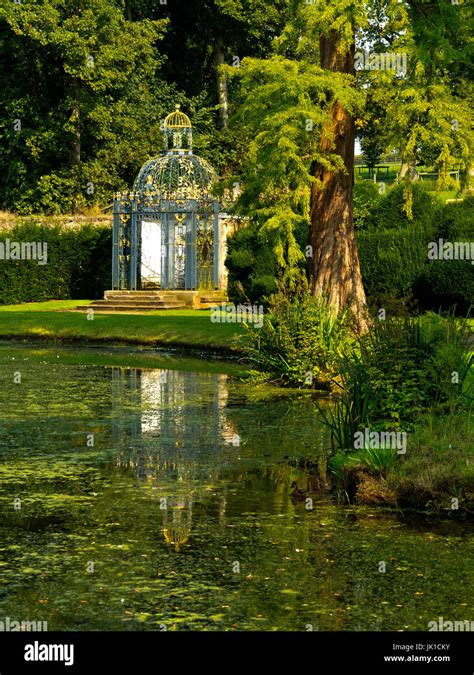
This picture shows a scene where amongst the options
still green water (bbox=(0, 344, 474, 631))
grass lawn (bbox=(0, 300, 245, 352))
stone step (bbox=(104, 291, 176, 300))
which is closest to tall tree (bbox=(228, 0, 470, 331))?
grass lawn (bbox=(0, 300, 245, 352))

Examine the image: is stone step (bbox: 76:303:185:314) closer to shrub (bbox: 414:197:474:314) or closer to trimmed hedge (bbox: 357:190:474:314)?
trimmed hedge (bbox: 357:190:474:314)

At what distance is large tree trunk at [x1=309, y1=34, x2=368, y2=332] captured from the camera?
23.8 m

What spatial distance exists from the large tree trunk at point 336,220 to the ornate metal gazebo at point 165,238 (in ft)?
45.9

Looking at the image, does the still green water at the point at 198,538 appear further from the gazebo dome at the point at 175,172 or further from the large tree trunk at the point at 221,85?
the large tree trunk at the point at 221,85

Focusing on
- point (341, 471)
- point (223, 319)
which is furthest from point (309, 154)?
point (341, 471)

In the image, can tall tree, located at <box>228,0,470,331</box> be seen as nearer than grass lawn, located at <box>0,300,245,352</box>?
Yes

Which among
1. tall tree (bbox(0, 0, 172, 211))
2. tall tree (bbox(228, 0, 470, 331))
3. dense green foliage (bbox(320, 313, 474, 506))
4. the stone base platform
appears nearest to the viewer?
dense green foliage (bbox(320, 313, 474, 506))

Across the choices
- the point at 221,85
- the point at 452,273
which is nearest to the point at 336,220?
the point at 452,273

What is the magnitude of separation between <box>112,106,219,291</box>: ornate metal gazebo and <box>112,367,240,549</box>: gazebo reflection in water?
636 inches

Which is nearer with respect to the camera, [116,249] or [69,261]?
[116,249]

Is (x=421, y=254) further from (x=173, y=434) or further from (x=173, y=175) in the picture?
(x=173, y=434)

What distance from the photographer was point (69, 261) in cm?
4272

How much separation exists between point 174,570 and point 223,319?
74.3ft

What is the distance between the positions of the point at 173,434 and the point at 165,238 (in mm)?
23631
